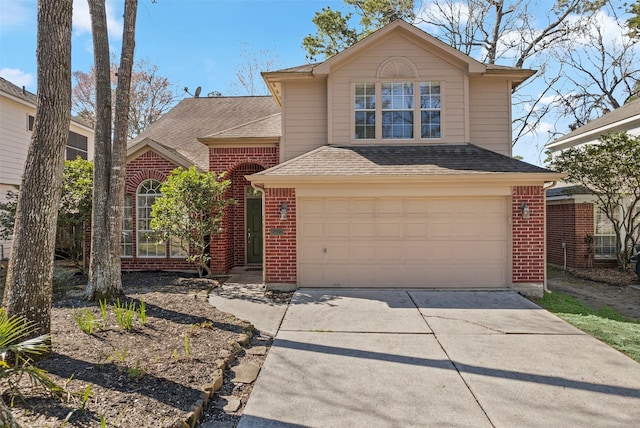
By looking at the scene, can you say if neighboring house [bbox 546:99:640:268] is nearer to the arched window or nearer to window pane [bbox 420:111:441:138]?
window pane [bbox 420:111:441:138]

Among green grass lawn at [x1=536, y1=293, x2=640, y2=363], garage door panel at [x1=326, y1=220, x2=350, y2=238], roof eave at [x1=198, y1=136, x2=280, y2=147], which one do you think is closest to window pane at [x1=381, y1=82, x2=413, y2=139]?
garage door panel at [x1=326, y1=220, x2=350, y2=238]

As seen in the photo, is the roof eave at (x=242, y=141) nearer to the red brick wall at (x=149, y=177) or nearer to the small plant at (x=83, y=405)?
the red brick wall at (x=149, y=177)

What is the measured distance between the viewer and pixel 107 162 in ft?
23.8

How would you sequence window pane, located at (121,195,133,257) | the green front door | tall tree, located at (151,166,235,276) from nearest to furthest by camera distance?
1. tall tree, located at (151,166,235,276)
2. window pane, located at (121,195,133,257)
3. the green front door

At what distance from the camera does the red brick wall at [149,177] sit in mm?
10938

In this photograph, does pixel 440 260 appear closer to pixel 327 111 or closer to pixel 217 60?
pixel 327 111

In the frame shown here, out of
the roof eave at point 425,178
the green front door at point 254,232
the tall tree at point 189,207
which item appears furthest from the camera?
the green front door at point 254,232

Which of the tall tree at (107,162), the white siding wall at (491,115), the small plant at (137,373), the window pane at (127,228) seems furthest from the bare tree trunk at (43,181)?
the white siding wall at (491,115)

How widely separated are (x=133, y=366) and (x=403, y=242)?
6.04m

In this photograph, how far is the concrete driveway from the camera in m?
3.52

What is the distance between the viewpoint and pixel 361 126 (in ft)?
32.8

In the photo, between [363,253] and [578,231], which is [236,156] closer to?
[363,253]

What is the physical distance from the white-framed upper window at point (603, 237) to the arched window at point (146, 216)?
13570mm

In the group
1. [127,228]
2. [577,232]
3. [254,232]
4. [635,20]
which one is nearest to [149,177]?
[127,228]
